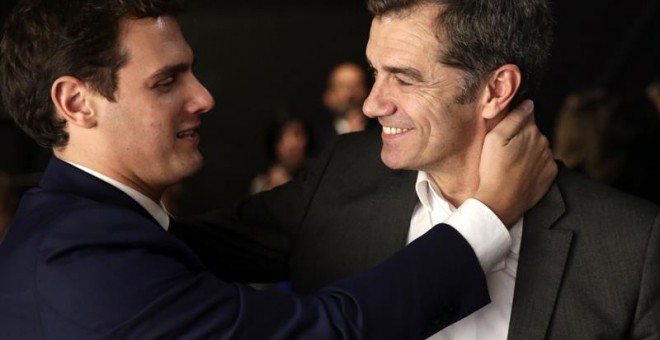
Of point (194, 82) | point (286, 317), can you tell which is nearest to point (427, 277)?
point (286, 317)

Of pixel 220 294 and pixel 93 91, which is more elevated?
pixel 93 91

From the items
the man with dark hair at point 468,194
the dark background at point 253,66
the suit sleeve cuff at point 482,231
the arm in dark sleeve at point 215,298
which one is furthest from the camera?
the dark background at point 253,66

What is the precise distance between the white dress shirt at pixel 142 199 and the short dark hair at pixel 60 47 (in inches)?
4.3

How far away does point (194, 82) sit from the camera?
85.2 inches

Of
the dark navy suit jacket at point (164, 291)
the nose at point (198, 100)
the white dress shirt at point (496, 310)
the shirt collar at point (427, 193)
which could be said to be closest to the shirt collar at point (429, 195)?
the shirt collar at point (427, 193)

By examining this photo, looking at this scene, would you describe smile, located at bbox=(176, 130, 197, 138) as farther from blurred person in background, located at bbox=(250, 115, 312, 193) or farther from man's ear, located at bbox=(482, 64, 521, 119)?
blurred person in background, located at bbox=(250, 115, 312, 193)

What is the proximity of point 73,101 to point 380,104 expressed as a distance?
644mm

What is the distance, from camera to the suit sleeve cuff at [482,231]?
201cm

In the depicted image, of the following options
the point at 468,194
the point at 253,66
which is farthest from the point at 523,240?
the point at 253,66

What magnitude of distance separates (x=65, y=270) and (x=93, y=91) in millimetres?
A: 407

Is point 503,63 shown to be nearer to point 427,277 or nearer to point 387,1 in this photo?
point 387,1

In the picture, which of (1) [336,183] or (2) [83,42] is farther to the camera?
(1) [336,183]

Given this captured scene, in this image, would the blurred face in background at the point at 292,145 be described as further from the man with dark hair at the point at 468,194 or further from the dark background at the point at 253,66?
the man with dark hair at the point at 468,194

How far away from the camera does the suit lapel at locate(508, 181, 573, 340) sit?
6.98 feet
